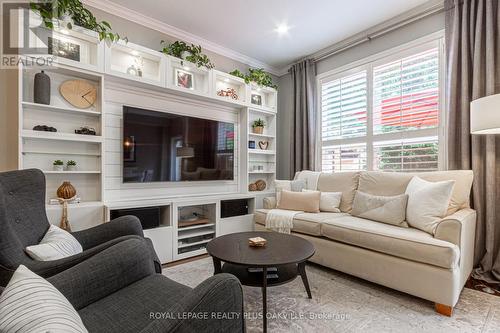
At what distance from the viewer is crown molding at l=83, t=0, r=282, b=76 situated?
2680 mm

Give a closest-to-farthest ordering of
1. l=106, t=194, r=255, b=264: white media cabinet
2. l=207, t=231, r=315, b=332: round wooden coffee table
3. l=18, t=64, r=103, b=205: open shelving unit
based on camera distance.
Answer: l=207, t=231, r=315, b=332: round wooden coffee table → l=18, t=64, r=103, b=205: open shelving unit → l=106, t=194, r=255, b=264: white media cabinet

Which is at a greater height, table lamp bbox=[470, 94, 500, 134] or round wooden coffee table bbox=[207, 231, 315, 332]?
table lamp bbox=[470, 94, 500, 134]

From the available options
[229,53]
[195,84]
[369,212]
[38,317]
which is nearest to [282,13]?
[229,53]

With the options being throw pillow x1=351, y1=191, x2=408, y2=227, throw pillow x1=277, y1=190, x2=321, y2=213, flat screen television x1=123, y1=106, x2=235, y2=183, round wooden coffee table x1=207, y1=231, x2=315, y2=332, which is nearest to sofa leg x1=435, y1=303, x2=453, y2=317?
throw pillow x1=351, y1=191, x2=408, y2=227

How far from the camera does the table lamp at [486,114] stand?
1853 millimetres

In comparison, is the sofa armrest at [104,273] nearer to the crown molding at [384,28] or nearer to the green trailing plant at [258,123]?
the green trailing plant at [258,123]

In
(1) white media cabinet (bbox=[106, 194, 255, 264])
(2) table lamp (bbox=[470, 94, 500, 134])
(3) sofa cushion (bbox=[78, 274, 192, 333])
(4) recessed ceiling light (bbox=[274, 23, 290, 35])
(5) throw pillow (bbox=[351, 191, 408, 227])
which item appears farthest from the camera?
(4) recessed ceiling light (bbox=[274, 23, 290, 35])

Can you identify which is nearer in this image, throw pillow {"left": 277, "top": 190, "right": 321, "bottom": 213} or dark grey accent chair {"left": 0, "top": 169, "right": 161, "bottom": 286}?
dark grey accent chair {"left": 0, "top": 169, "right": 161, "bottom": 286}

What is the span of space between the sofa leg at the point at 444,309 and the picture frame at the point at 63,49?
361cm

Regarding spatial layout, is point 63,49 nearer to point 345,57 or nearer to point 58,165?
point 58,165

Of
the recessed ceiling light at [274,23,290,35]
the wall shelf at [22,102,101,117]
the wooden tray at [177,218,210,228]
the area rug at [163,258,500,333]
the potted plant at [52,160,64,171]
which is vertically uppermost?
→ the recessed ceiling light at [274,23,290,35]

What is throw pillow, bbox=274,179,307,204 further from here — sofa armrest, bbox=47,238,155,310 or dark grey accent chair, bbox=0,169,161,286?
sofa armrest, bbox=47,238,155,310

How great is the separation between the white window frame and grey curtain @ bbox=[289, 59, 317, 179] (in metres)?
0.10

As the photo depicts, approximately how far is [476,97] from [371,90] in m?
1.14
